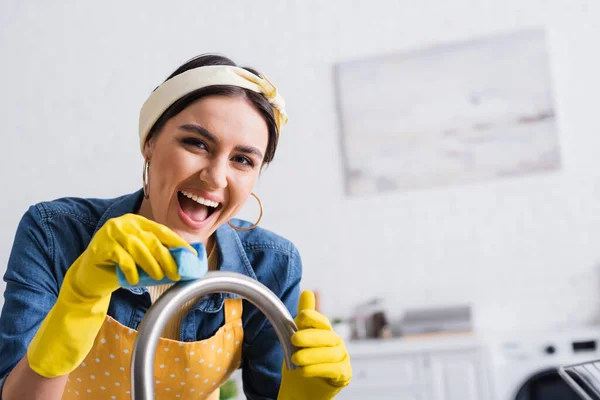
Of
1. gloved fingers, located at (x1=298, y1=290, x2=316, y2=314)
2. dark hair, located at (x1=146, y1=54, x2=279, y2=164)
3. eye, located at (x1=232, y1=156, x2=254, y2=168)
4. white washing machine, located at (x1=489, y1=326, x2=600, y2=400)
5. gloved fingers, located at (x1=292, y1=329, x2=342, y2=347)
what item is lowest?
white washing machine, located at (x1=489, y1=326, x2=600, y2=400)

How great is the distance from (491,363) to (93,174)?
2.29 metres

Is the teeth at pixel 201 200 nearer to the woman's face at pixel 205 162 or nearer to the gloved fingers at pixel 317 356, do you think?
the woman's face at pixel 205 162

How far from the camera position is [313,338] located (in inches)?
33.9

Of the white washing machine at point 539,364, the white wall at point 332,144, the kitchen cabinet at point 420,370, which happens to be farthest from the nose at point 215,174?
the white wall at point 332,144

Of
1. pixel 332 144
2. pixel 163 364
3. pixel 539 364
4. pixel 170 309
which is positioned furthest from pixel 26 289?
pixel 332 144

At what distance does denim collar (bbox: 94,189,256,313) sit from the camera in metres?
1.30

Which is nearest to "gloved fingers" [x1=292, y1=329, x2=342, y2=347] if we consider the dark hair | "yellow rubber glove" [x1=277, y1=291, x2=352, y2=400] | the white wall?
"yellow rubber glove" [x1=277, y1=291, x2=352, y2=400]

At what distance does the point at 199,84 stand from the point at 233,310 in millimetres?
455

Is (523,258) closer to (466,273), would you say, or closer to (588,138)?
(466,273)

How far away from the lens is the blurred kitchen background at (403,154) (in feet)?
9.77

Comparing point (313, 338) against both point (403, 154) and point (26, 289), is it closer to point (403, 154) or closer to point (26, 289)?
point (26, 289)

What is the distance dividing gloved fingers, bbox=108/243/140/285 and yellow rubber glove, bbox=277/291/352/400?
0.22 meters

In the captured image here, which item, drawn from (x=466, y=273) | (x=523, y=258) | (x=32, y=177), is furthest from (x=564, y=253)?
(x=32, y=177)

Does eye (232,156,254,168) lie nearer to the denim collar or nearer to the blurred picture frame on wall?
the denim collar
